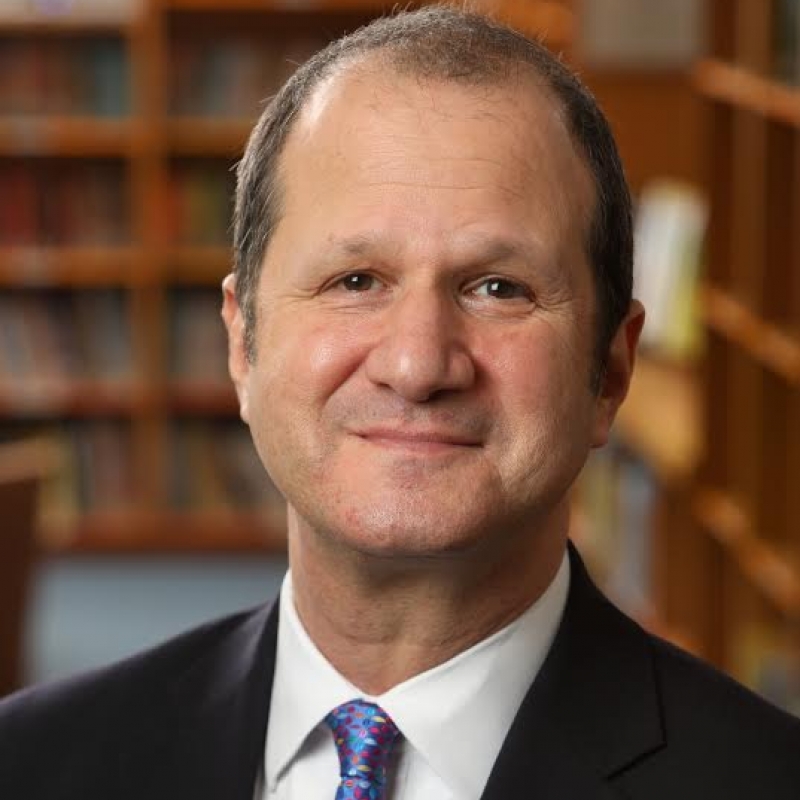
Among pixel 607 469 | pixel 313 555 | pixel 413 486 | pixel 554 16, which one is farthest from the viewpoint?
pixel 554 16

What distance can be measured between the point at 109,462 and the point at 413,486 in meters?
5.41

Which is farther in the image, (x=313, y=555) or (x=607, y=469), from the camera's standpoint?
(x=607, y=469)

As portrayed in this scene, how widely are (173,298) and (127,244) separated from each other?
26 cm

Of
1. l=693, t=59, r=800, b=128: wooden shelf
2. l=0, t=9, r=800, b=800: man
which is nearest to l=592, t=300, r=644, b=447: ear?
l=0, t=9, r=800, b=800: man

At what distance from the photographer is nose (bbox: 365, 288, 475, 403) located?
1.25 meters

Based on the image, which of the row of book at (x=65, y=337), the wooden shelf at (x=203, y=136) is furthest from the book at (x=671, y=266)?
the row of book at (x=65, y=337)

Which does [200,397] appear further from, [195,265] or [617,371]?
→ [617,371]

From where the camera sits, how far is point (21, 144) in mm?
6348

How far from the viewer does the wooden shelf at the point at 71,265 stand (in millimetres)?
6391

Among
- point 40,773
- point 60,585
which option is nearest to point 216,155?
point 60,585

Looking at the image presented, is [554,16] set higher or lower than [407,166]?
lower

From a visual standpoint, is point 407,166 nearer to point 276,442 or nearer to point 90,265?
point 276,442

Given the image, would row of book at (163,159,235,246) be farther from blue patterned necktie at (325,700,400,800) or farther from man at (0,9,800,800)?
blue patterned necktie at (325,700,400,800)

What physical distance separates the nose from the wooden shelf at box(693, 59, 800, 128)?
2.43 metres
